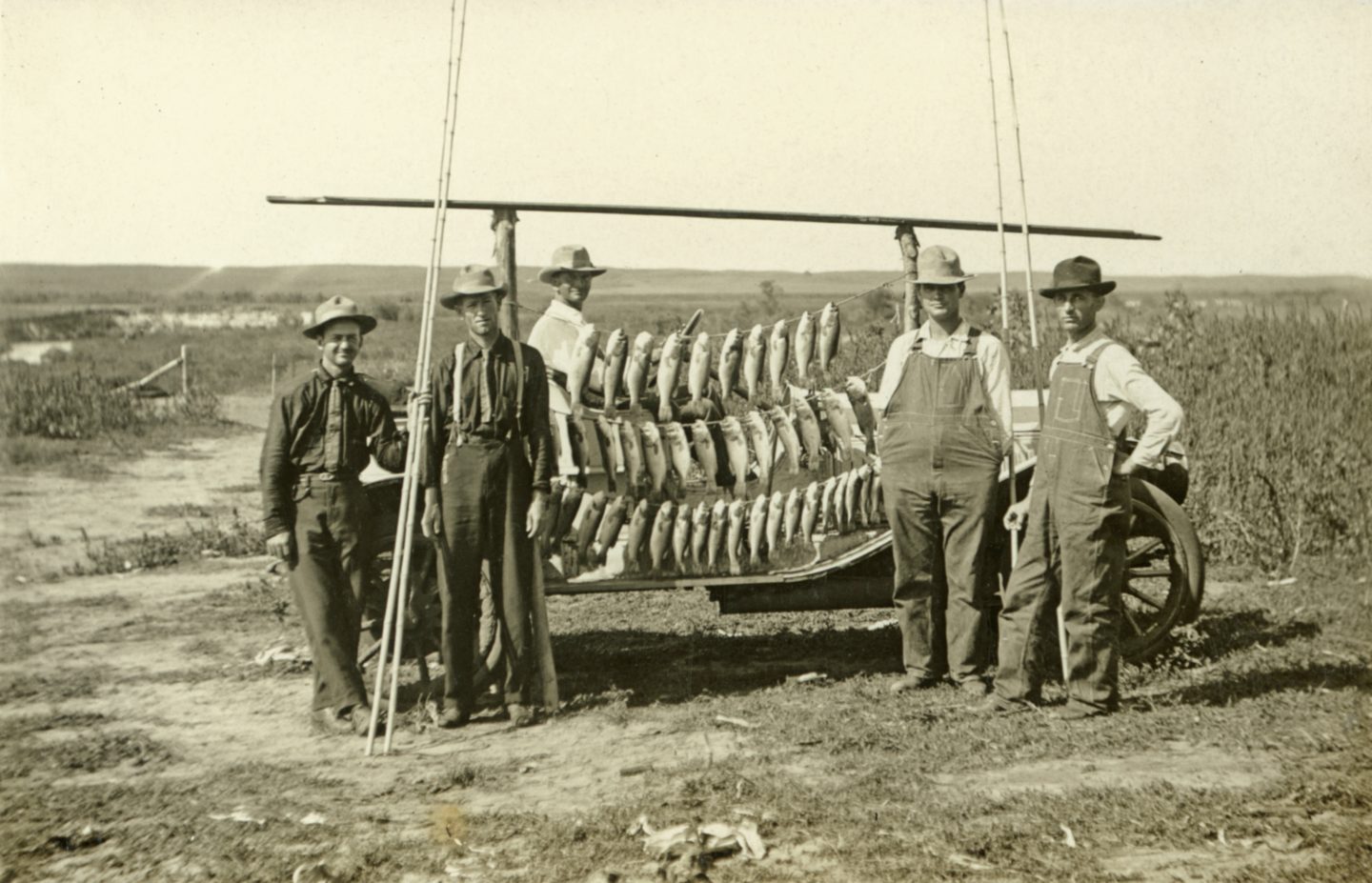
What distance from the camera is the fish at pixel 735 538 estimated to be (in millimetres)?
6871

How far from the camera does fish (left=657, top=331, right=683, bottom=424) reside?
681 cm

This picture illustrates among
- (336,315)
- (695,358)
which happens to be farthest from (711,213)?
(336,315)

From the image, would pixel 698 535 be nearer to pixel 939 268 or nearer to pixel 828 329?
pixel 828 329

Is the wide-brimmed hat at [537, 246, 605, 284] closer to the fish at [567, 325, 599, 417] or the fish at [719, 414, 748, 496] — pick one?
the fish at [567, 325, 599, 417]

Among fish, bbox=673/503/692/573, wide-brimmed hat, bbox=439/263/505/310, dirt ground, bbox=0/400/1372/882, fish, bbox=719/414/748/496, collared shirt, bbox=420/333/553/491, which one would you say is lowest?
dirt ground, bbox=0/400/1372/882

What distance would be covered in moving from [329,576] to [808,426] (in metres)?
2.77

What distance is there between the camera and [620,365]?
6.71 meters

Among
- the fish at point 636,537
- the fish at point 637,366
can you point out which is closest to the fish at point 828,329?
the fish at point 637,366

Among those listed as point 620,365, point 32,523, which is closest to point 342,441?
point 620,365

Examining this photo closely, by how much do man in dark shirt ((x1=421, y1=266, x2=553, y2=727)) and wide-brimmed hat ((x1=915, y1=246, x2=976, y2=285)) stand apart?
6.98 feet

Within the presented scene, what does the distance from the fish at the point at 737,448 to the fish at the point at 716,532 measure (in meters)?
0.16

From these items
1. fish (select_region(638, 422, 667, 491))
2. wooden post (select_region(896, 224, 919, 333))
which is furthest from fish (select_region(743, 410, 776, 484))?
wooden post (select_region(896, 224, 919, 333))

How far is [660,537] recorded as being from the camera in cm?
675

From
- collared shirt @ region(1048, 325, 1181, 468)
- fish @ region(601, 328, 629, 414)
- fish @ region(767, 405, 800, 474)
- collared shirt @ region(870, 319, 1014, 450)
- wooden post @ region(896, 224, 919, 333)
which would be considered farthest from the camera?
wooden post @ region(896, 224, 919, 333)
